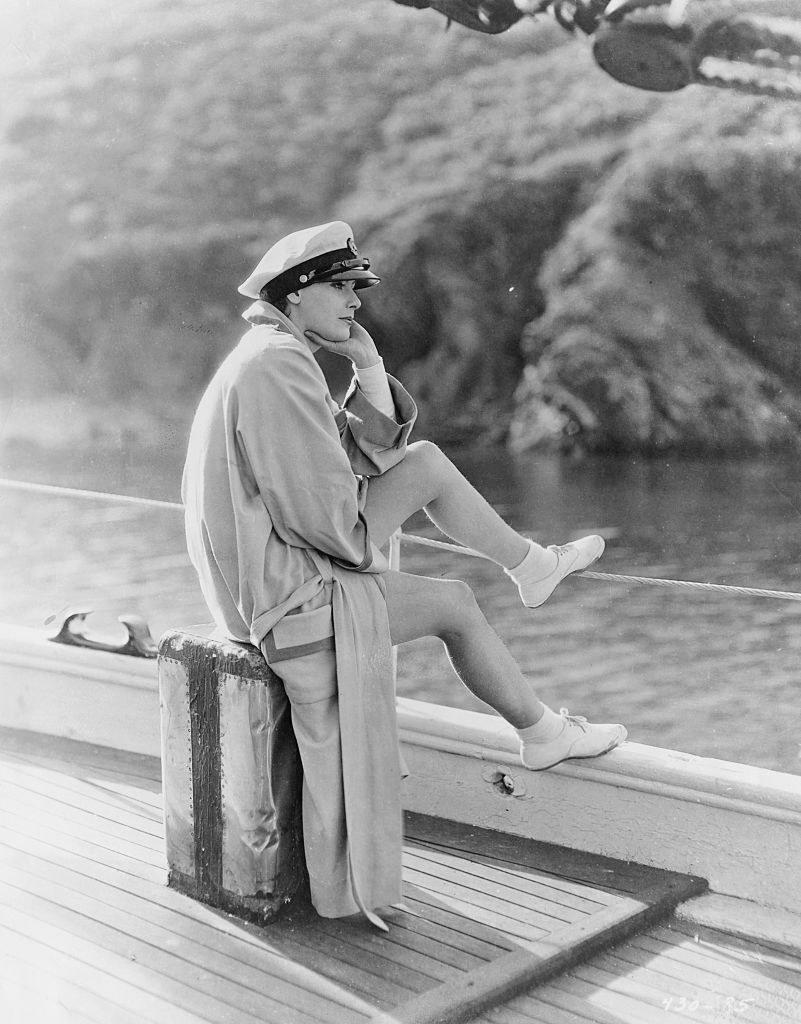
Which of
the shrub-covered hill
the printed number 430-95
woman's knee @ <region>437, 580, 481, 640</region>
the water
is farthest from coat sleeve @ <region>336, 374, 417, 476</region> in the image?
the shrub-covered hill

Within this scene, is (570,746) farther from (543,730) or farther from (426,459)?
(426,459)

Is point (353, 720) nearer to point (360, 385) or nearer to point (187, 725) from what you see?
point (187, 725)

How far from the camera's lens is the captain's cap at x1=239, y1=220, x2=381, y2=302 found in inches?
75.5

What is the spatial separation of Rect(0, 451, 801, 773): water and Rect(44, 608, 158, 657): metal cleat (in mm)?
10290

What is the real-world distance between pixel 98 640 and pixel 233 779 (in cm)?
109

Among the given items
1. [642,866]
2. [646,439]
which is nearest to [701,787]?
[642,866]

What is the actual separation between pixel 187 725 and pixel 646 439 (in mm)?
17173

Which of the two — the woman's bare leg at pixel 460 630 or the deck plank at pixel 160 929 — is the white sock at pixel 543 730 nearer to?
the woman's bare leg at pixel 460 630

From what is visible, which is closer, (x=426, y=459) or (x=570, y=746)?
(x=426, y=459)

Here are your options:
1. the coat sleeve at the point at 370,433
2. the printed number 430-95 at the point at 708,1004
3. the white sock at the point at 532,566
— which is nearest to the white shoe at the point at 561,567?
the white sock at the point at 532,566

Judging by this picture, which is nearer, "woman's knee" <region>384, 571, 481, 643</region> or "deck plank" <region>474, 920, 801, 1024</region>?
"deck plank" <region>474, 920, 801, 1024</region>

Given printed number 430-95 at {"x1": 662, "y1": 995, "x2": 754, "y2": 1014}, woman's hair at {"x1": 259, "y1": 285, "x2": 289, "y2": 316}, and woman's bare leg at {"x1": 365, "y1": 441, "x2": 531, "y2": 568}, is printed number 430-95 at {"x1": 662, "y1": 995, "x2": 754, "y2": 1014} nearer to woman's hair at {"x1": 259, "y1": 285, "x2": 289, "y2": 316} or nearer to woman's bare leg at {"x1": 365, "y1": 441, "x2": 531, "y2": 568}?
woman's bare leg at {"x1": 365, "y1": 441, "x2": 531, "y2": 568}

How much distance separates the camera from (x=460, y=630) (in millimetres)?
2041

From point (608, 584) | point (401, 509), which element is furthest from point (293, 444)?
point (608, 584)
